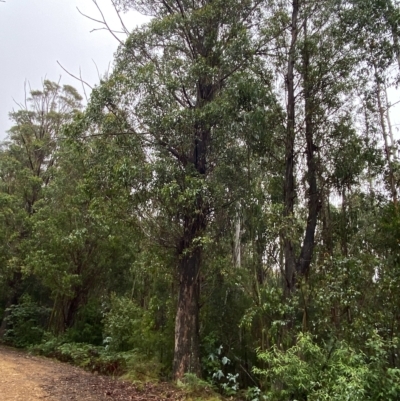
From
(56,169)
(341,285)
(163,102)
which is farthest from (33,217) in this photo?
(341,285)

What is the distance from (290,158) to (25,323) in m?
11.7

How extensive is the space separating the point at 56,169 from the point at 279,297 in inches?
434

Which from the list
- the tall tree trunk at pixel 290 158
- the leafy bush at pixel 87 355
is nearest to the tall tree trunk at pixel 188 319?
the leafy bush at pixel 87 355

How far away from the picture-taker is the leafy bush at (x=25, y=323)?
47.0 feet

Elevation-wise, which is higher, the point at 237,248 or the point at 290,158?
the point at 290,158

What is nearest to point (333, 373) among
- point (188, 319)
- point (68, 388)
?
point (188, 319)

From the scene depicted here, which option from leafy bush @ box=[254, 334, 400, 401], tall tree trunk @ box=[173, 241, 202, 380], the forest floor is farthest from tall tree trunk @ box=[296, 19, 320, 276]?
the forest floor

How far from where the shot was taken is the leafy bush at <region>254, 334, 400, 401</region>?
16.3 ft

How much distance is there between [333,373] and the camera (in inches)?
210

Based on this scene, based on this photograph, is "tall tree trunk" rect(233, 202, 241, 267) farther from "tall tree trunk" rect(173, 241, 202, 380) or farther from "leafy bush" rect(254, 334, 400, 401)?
"leafy bush" rect(254, 334, 400, 401)

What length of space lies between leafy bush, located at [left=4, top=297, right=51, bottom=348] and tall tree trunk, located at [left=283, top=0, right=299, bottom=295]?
10.1 m

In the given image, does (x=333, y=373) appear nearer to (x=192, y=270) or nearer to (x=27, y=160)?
(x=192, y=270)

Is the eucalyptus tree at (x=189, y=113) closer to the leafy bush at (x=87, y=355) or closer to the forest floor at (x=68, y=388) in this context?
the forest floor at (x=68, y=388)

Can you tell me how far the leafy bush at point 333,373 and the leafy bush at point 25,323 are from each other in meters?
11.1
